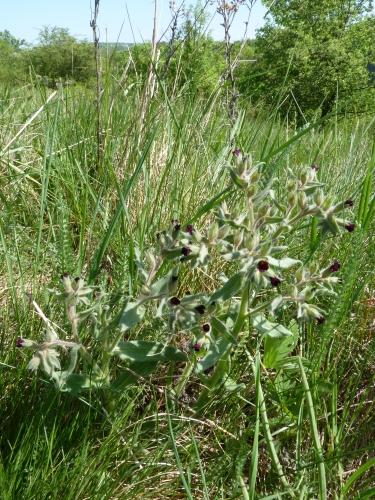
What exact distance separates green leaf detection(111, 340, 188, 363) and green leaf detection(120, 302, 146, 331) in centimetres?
12

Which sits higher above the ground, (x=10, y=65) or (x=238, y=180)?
(x=10, y=65)

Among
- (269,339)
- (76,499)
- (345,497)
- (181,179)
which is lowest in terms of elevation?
(345,497)

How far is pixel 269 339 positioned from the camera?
4.66ft

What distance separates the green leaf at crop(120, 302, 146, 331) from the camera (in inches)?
42.3

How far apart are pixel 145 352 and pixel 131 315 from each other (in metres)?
0.14

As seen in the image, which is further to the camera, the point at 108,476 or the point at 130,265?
the point at 130,265

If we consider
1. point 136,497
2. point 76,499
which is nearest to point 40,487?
point 76,499

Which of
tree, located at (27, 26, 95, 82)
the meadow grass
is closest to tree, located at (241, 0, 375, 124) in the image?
tree, located at (27, 26, 95, 82)

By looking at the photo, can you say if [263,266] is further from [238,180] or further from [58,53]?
[58,53]

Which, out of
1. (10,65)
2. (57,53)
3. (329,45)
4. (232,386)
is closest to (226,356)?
(232,386)

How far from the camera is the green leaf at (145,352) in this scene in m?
1.17

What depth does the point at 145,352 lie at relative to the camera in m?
1.18

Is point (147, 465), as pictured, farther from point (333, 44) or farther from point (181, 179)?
point (333, 44)

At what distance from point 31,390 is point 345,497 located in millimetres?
845
